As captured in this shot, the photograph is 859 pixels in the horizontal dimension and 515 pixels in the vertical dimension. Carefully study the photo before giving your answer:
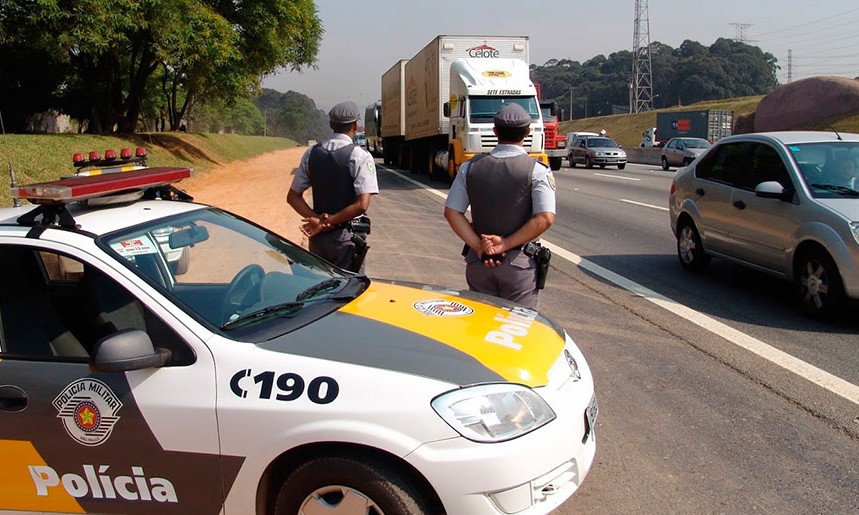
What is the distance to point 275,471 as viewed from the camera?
9.77ft

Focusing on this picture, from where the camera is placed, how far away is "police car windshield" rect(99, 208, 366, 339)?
133 inches

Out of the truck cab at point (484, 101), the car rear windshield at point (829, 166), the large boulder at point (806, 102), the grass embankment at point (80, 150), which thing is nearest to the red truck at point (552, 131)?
the truck cab at point (484, 101)

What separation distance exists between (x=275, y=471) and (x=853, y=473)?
117 inches

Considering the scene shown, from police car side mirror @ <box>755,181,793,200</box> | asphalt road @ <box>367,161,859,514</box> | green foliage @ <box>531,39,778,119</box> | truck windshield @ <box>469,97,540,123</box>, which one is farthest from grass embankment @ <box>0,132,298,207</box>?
green foliage @ <box>531,39,778,119</box>

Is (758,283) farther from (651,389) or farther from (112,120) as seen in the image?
(112,120)

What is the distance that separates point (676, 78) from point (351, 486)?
118026mm

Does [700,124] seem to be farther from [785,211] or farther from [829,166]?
[785,211]

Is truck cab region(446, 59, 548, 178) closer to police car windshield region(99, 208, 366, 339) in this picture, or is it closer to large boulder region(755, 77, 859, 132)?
police car windshield region(99, 208, 366, 339)

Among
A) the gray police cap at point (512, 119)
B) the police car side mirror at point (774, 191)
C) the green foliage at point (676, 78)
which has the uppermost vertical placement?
the green foliage at point (676, 78)

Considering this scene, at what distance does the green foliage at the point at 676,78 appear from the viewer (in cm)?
10781

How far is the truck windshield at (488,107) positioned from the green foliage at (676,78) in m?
77.7

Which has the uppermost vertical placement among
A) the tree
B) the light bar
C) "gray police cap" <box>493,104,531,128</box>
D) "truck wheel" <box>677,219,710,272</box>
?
the tree

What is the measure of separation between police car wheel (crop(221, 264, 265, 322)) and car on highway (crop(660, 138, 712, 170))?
30116 millimetres

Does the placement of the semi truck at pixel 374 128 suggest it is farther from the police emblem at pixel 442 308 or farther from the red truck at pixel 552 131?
the police emblem at pixel 442 308
